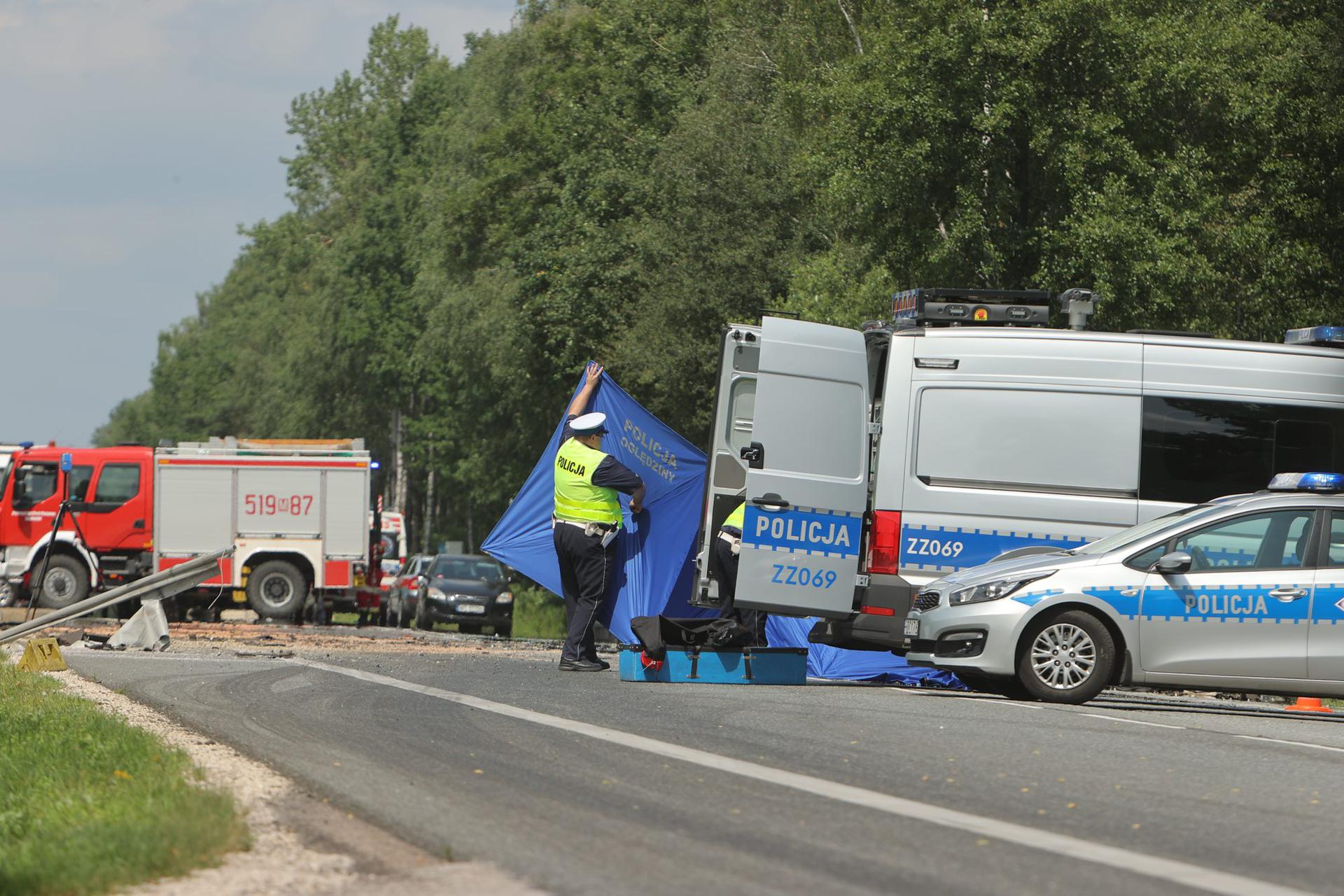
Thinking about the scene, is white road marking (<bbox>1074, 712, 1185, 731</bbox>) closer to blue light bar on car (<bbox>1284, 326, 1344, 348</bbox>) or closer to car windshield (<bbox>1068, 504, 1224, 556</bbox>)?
car windshield (<bbox>1068, 504, 1224, 556</bbox>)

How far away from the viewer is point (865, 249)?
26.6 m

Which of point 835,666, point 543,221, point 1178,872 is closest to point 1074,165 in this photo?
point 835,666

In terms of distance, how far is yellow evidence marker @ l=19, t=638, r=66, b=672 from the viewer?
44.7ft

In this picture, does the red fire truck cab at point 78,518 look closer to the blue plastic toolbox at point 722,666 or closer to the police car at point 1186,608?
the blue plastic toolbox at point 722,666

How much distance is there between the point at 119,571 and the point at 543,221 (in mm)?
16130

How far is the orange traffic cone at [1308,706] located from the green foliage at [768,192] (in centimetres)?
687

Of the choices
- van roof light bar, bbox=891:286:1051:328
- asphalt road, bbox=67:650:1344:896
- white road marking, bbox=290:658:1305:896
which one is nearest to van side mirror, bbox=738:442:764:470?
asphalt road, bbox=67:650:1344:896

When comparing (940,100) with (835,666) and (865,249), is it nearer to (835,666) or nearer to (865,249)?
(865,249)

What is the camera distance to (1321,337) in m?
13.3

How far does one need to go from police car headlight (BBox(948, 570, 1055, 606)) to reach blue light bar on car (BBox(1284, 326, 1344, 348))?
3251mm

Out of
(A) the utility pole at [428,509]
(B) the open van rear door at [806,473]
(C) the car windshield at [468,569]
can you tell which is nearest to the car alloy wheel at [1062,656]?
(B) the open van rear door at [806,473]

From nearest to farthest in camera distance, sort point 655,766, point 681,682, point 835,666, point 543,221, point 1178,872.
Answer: point 1178,872, point 655,766, point 681,682, point 835,666, point 543,221

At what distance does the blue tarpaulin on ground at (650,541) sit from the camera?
1434cm

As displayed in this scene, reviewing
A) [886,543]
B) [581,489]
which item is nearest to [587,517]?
[581,489]
